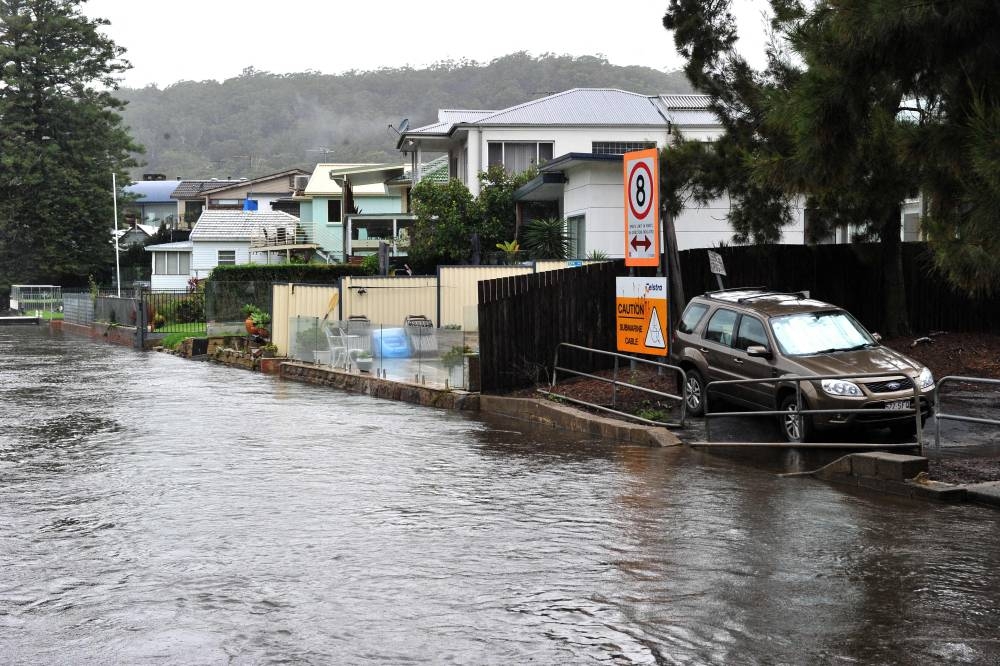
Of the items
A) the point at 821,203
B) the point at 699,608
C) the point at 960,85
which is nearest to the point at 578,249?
the point at 821,203

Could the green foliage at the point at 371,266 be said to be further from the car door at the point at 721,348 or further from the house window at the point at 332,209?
the car door at the point at 721,348

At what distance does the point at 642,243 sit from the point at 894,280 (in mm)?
6942

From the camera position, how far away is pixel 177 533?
30.2 ft

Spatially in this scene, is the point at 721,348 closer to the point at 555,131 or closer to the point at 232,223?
the point at 555,131

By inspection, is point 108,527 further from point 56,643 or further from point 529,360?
point 529,360

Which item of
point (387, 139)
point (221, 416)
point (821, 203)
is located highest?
point (387, 139)

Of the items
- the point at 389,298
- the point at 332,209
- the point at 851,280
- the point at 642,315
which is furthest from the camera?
→ the point at 332,209

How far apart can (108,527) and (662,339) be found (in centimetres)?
909

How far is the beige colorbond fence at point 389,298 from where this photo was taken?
2831cm

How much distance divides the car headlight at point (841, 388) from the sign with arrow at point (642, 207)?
12.2ft

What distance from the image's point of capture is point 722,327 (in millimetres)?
15922

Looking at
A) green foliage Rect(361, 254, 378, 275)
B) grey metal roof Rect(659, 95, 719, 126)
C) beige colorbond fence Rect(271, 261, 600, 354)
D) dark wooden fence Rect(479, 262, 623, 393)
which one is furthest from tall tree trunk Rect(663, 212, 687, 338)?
green foliage Rect(361, 254, 378, 275)

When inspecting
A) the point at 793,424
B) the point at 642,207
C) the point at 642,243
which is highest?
the point at 642,207

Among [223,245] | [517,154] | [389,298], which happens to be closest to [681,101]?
[517,154]
